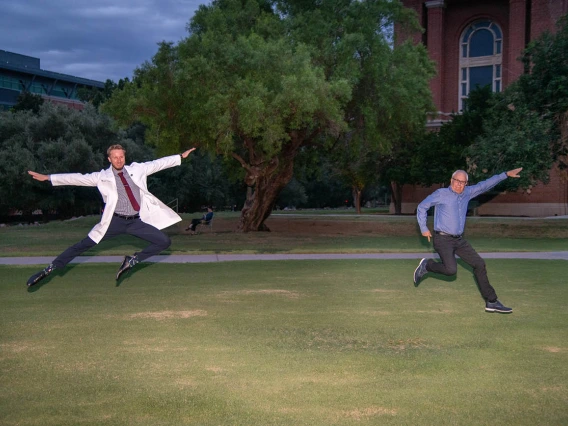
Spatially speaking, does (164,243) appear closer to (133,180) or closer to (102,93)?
(133,180)

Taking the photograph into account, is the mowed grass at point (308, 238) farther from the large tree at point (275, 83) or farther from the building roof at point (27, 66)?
the building roof at point (27, 66)

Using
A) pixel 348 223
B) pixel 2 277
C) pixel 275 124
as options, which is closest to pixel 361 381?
pixel 2 277

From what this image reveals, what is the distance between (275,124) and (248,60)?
98.8 inches

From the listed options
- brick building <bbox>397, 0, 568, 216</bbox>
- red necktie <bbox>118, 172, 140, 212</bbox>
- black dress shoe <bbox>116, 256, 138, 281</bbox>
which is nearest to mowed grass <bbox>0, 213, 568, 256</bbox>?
black dress shoe <bbox>116, 256, 138, 281</bbox>

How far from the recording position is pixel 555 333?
7.80 metres

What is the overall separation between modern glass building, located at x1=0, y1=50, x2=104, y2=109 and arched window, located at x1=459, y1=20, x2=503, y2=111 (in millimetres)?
48326

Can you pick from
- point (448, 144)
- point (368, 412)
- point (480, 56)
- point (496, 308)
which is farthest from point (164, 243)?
point (480, 56)

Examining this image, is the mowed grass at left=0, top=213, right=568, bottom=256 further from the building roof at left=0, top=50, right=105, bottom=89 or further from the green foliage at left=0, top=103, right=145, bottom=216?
the building roof at left=0, top=50, right=105, bottom=89

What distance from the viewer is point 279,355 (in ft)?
21.9

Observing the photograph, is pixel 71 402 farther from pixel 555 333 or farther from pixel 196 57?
pixel 196 57

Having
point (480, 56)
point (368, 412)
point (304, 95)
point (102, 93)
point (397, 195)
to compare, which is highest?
point (480, 56)

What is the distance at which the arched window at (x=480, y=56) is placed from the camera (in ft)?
175

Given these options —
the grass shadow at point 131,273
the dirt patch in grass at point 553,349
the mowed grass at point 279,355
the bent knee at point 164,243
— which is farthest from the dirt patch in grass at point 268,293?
the dirt patch in grass at point 553,349

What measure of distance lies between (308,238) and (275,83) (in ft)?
21.1
